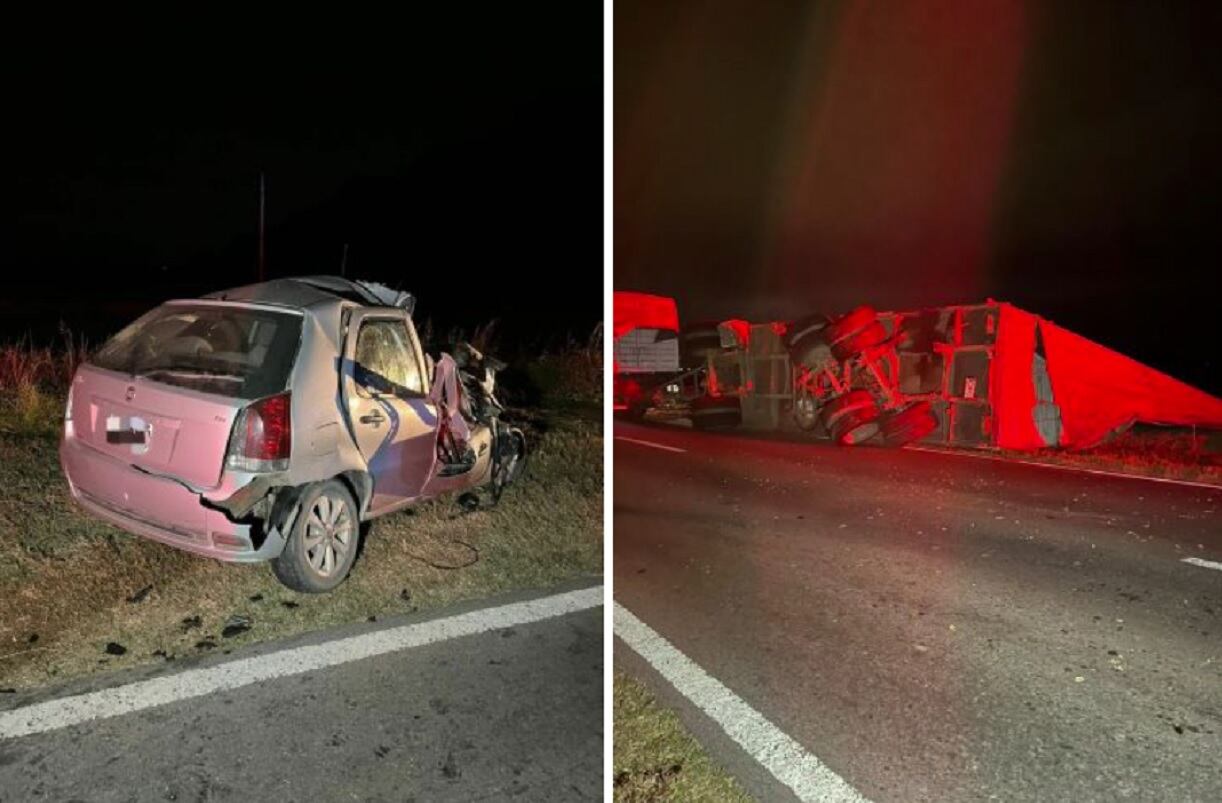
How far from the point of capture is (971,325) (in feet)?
33.3

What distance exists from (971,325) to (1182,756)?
7735 mm

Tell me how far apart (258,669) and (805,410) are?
9137 millimetres

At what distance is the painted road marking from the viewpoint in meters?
2.76

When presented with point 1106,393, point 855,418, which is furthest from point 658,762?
point 1106,393

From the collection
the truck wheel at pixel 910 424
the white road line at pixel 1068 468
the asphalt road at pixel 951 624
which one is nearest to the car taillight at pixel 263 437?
the asphalt road at pixel 951 624

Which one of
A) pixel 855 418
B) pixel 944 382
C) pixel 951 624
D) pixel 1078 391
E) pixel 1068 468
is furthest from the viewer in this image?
pixel 855 418

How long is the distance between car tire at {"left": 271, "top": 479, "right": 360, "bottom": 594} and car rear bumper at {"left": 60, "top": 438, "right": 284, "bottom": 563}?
0.28 feet

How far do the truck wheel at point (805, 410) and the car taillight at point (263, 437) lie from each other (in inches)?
356

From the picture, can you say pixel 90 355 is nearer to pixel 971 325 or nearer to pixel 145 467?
pixel 145 467

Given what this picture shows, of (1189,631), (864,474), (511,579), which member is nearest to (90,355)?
(511,579)

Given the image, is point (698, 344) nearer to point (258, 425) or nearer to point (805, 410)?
point (805, 410)

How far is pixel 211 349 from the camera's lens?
9.89ft

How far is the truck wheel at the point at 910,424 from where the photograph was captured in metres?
10.4

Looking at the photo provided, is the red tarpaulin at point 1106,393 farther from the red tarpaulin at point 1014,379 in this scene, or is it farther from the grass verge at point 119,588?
the grass verge at point 119,588
